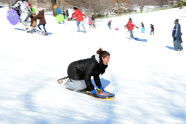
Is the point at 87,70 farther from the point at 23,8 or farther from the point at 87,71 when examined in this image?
the point at 23,8

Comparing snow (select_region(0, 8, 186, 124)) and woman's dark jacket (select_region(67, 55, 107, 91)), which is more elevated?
woman's dark jacket (select_region(67, 55, 107, 91))

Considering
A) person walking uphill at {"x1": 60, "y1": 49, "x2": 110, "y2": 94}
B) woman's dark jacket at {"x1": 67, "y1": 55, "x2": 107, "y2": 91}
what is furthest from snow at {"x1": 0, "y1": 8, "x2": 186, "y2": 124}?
woman's dark jacket at {"x1": 67, "y1": 55, "x2": 107, "y2": 91}

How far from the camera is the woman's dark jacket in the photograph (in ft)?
15.7

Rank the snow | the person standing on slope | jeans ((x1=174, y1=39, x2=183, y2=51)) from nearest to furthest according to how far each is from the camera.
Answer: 1. the snow
2. the person standing on slope
3. jeans ((x1=174, y1=39, x2=183, y2=51))

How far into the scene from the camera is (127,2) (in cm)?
8412

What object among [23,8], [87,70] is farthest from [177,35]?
[87,70]

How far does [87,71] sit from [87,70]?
2cm

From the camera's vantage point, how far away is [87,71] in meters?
4.86

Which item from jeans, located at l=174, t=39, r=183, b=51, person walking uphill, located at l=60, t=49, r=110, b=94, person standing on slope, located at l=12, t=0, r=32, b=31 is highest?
person standing on slope, located at l=12, t=0, r=32, b=31

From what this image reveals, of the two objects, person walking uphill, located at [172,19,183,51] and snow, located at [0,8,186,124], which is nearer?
snow, located at [0,8,186,124]

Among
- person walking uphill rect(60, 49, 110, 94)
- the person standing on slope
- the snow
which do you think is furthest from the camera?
the person standing on slope

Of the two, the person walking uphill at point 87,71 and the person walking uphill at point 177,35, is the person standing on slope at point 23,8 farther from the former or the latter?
the person walking uphill at point 87,71

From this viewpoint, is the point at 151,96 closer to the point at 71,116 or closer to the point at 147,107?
the point at 147,107

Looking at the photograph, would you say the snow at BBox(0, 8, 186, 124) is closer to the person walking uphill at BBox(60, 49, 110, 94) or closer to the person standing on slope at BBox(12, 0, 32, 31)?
the person walking uphill at BBox(60, 49, 110, 94)
